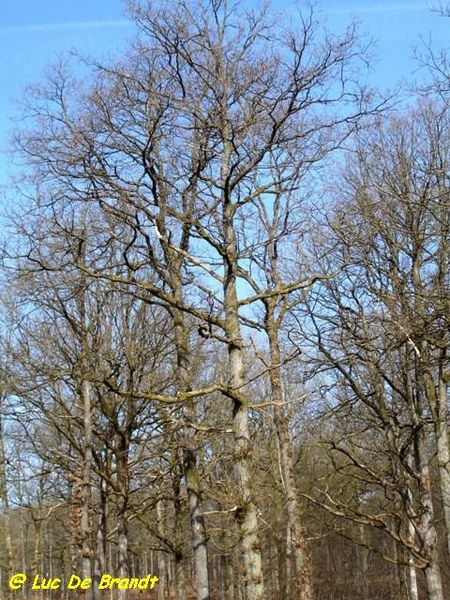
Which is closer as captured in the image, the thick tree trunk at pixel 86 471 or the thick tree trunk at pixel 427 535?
the thick tree trunk at pixel 427 535

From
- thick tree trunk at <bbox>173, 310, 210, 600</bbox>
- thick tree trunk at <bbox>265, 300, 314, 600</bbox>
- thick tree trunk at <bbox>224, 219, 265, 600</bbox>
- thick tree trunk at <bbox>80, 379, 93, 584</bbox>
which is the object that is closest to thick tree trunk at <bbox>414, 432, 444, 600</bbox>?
thick tree trunk at <bbox>265, 300, 314, 600</bbox>

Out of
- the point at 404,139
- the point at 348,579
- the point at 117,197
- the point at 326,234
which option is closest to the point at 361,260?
the point at 326,234

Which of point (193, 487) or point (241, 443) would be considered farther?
point (193, 487)

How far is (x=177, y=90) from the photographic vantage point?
9.78 meters

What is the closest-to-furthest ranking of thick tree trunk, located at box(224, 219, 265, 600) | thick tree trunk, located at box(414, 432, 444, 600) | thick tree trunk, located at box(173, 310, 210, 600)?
thick tree trunk, located at box(224, 219, 265, 600)
thick tree trunk, located at box(173, 310, 210, 600)
thick tree trunk, located at box(414, 432, 444, 600)

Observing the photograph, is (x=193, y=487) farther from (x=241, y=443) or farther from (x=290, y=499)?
(x=241, y=443)

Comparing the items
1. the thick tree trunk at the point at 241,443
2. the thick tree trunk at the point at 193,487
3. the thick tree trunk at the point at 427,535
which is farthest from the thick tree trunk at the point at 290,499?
the thick tree trunk at the point at 241,443

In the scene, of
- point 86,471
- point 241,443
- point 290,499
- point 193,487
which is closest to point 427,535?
point 290,499

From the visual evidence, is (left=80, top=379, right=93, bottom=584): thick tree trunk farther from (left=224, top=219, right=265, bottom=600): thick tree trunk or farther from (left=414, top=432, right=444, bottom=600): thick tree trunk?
(left=414, top=432, right=444, bottom=600): thick tree trunk

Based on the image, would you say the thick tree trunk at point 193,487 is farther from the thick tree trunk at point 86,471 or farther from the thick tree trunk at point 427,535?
the thick tree trunk at point 427,535

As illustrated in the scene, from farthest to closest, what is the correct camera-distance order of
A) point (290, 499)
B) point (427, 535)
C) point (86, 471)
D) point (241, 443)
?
point (86, 471) < point (290, 499) < point (427, 535) < point (241, 443)

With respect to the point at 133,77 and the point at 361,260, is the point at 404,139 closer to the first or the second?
the point at 361,260

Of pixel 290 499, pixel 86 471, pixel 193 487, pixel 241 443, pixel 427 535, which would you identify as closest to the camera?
pixel 241 443

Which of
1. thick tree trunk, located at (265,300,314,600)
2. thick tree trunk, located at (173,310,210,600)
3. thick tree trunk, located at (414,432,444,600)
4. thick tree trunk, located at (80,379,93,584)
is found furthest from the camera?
thick tree trunk, located at (80,379,93,584)
